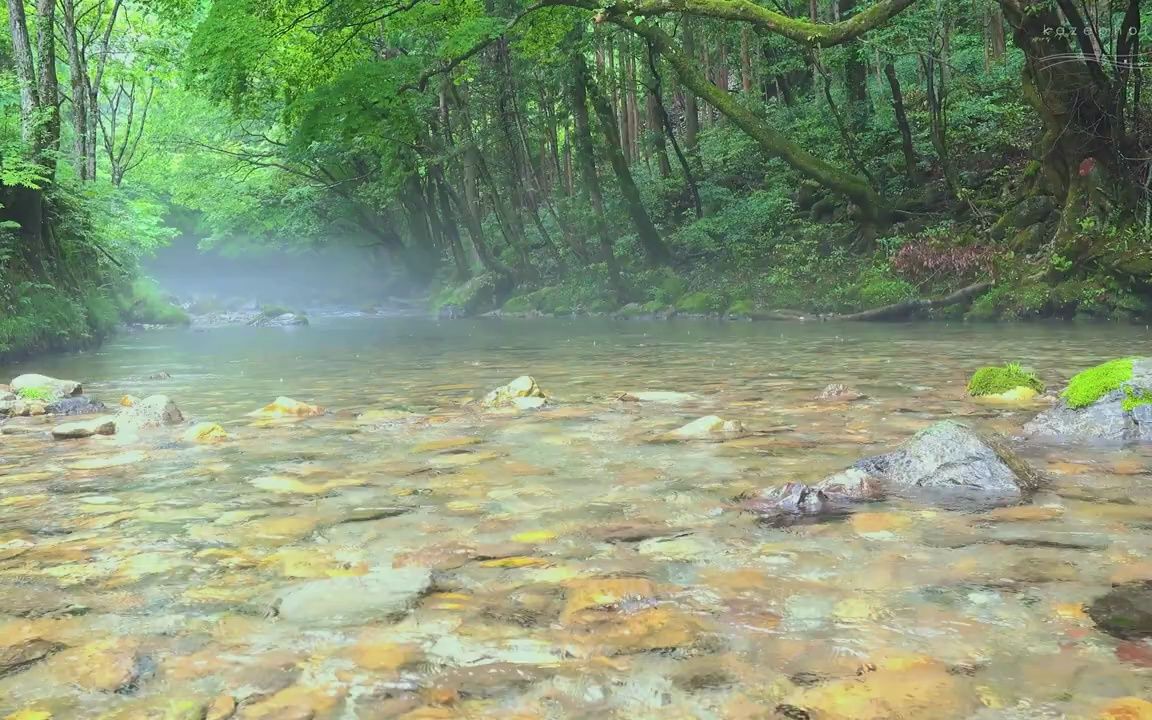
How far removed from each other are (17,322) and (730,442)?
11415 mm

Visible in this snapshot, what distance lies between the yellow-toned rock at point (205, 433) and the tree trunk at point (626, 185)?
1495cm

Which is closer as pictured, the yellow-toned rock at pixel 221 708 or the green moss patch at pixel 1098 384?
the yellow-toned rock at pixel 221 708

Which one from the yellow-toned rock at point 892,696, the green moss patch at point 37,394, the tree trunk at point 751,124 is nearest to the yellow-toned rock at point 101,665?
the yellow-toned rock at point 892,696

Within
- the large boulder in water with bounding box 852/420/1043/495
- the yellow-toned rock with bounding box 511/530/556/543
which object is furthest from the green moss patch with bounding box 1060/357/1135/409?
the yellow-toned rock with bounding box 511/530/556/543

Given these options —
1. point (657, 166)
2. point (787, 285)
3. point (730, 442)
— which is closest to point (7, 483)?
point (730, 442)

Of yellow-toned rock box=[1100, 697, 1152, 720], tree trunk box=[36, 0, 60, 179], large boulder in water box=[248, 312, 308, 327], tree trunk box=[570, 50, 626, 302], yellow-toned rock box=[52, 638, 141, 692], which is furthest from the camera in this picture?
large boulder in water box=[248, 312, 308, 327]

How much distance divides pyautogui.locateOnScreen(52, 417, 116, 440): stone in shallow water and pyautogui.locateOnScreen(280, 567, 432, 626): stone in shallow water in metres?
3.67

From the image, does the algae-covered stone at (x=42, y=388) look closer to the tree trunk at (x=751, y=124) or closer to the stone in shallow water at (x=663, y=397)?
the stone in shallow water at (x=663, y=397)

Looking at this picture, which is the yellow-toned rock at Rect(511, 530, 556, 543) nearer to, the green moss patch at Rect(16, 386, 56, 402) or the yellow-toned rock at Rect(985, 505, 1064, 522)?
the yellow-toned rock at Rect(985, 505, 1064, 522)

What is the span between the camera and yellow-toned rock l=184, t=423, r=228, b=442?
5383 millimetres

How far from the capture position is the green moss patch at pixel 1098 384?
4.75m

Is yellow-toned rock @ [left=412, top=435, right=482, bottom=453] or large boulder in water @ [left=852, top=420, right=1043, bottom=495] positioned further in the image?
→ yellow-toned rock @ [left=412, top=435, right=482, bottom=453]

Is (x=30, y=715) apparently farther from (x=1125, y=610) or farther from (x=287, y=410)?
(x=287, y=410)

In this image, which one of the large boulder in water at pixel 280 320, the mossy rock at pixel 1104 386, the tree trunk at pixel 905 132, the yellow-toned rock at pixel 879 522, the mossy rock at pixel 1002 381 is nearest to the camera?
the yellow-toned rock at pixel 879 522
